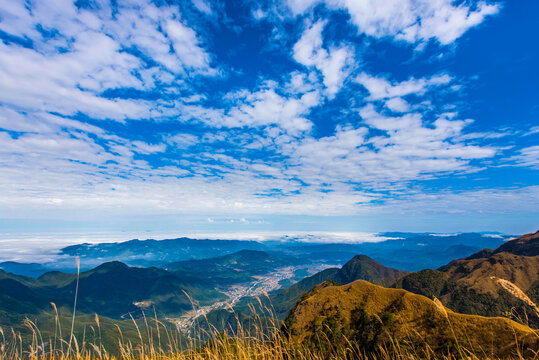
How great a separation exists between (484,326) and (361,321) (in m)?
24.2

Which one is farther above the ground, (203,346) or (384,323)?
(203,346)

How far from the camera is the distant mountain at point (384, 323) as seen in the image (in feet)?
119

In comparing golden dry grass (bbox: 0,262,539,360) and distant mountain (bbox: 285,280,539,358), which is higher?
golden dry grass (bbox: 0,262,539,360)

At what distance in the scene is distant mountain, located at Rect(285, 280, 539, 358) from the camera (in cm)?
3634

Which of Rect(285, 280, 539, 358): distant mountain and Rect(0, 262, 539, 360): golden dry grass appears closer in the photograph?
Rect(0, 262, 539, 360): golden dry grass

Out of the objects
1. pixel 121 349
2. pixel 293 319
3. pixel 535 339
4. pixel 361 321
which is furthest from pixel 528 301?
→ pixel 293 319

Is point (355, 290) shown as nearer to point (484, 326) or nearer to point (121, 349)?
point (484, 326)

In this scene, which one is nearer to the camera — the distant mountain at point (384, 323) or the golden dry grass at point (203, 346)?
the golden dry grass at point (203, 346)

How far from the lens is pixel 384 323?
45250mm

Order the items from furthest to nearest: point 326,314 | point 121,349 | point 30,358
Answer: point 326,314 → point 121,349 → point 30,358

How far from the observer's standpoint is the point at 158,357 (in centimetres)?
981

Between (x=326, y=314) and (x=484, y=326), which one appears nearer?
(x=484, y=326)

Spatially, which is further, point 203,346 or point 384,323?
point 384,323

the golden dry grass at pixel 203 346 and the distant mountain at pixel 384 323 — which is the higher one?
the golden dry grass at pixel 203 346
